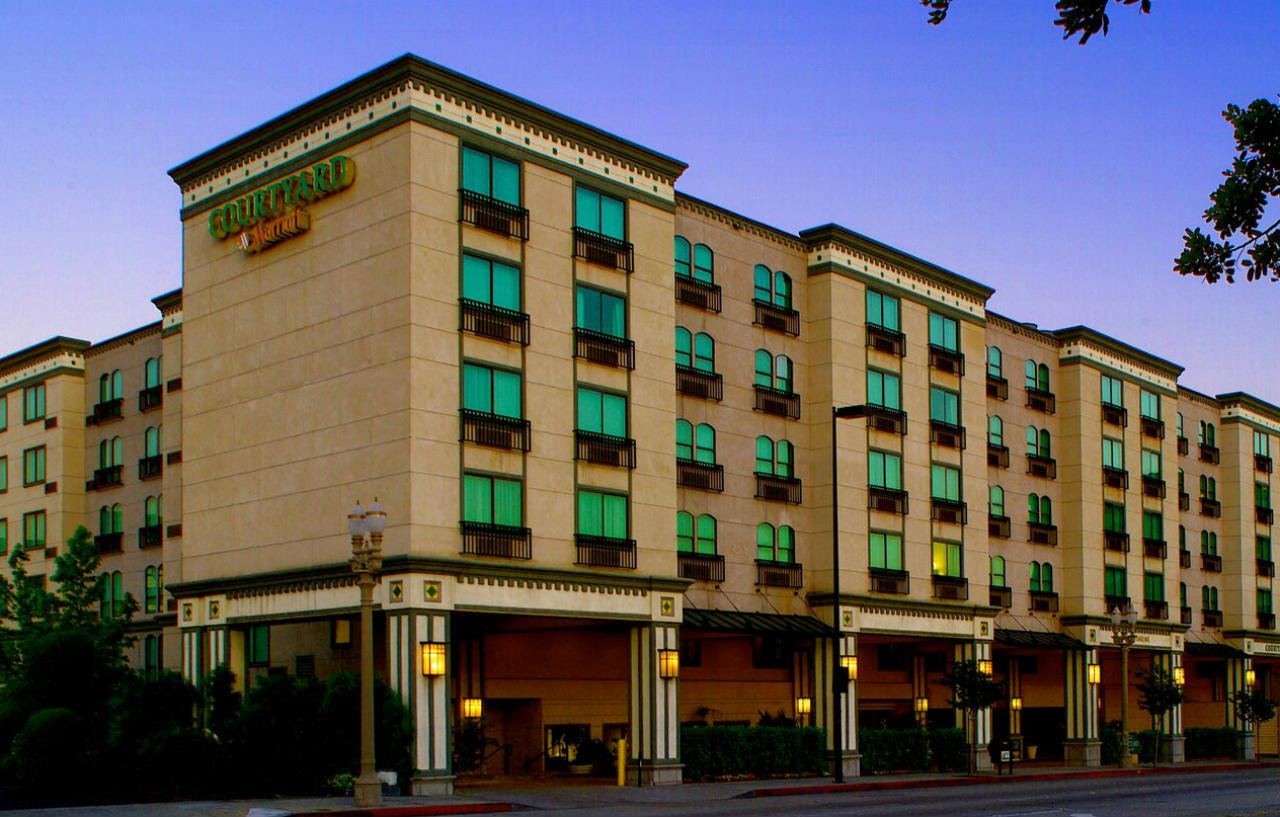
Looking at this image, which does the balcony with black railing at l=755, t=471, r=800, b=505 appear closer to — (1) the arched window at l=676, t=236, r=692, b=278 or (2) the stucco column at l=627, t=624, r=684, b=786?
(1) the arched window at l=676, t=236, r=692, b=278

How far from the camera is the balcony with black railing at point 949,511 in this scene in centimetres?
5672

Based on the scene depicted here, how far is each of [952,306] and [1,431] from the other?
3983 cm

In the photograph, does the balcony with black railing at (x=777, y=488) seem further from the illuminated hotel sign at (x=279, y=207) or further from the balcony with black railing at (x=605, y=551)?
the illuminated hotel sign at (x=279, y=207)

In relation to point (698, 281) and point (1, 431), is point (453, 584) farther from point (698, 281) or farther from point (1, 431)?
point (1, 431)

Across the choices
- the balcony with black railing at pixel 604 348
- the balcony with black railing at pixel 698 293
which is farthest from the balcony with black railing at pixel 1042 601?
the balcony with black railing at pixel 604 348

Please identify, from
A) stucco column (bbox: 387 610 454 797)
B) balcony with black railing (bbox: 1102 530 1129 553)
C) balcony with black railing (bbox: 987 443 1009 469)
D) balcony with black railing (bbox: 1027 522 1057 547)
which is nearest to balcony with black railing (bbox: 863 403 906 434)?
balcony with black railing (bbox: 987 443 1009 469)

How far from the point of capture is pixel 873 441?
54188 millimetres

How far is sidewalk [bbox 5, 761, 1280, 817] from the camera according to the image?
94.5ft

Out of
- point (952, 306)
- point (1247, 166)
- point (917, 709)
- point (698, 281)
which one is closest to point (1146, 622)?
point (917, 709)

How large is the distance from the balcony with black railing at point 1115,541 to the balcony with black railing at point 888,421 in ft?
56.7

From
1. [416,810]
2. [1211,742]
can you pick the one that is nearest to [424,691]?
[416,810]

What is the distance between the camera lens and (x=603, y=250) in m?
44.1

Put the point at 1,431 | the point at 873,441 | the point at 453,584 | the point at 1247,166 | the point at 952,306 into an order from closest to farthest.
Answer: the point at 1247,166
the point at 453,584
the point at 873,441
the point at 952,306
the point at 1,431

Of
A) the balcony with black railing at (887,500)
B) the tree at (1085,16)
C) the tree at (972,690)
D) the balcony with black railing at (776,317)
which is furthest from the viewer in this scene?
the balcony with black railing at (887,500)
